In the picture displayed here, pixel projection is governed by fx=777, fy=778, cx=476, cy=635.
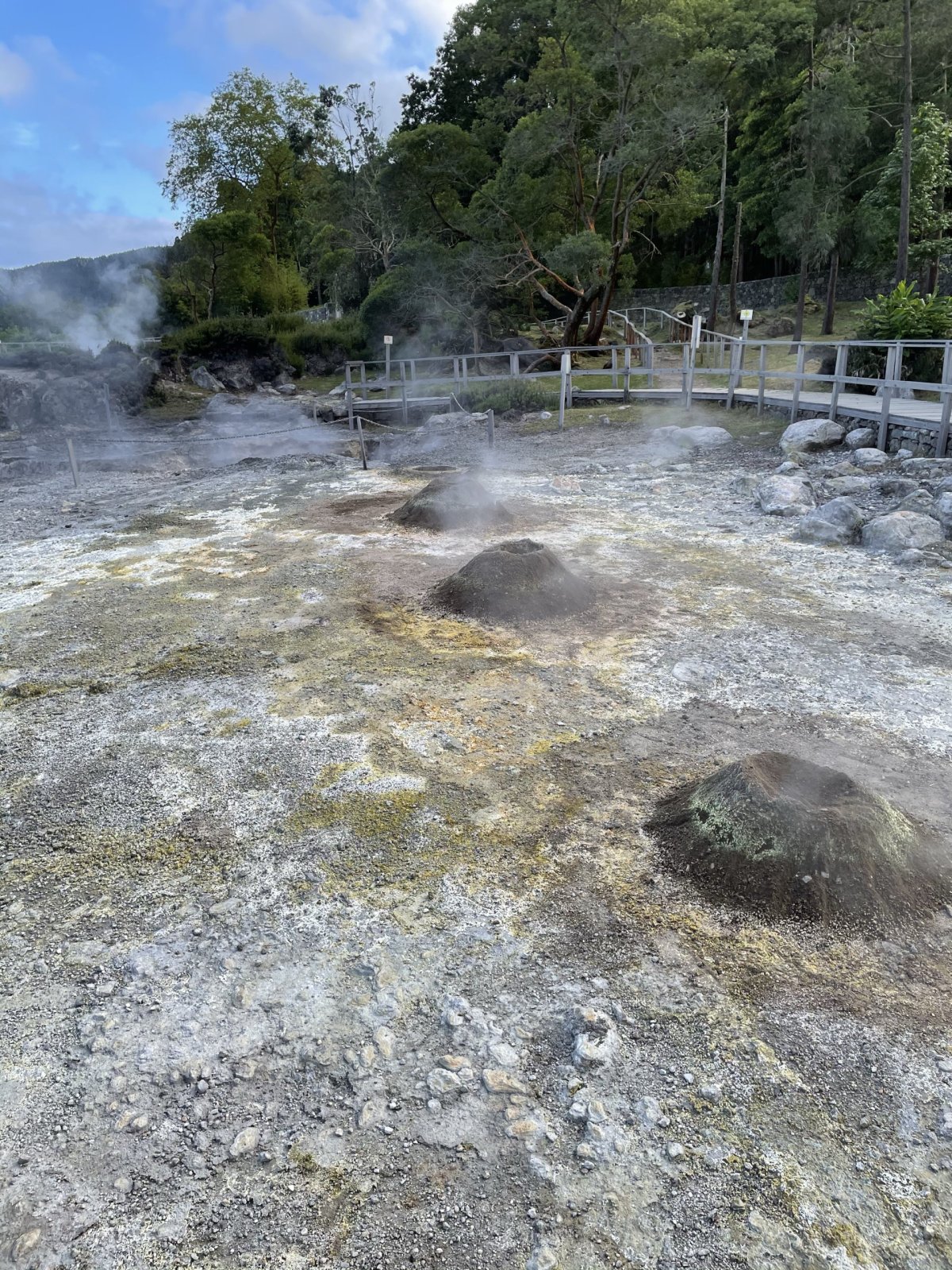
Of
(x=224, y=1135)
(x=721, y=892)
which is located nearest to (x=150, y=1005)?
(x=224, y=1135)

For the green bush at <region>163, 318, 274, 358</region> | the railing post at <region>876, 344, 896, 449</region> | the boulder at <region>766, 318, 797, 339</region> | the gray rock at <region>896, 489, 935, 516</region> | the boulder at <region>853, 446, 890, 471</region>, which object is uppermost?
the green bush at <region>163, 318, 274, 358</region>

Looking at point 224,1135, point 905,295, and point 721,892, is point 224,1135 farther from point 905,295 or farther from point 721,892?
point 905,295

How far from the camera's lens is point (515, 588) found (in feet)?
20.6

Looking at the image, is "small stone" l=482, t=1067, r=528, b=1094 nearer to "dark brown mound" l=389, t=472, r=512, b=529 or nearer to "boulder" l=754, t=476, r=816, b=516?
"dark brown mound" l=389, t=472, r=512, b=529

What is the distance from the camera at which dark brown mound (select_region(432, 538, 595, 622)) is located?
20.2ft

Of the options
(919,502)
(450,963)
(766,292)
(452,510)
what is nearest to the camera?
(450,963)

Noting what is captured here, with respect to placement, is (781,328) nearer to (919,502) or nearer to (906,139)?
(906,139)

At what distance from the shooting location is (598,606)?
6.31 metres

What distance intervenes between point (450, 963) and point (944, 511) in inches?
287

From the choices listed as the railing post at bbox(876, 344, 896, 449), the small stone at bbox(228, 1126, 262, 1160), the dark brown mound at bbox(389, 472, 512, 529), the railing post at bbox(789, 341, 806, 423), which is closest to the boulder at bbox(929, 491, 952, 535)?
the railing post at bbox(876, 344, 896, 449)

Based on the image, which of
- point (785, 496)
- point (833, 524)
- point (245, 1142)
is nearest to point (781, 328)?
point (785, 496)

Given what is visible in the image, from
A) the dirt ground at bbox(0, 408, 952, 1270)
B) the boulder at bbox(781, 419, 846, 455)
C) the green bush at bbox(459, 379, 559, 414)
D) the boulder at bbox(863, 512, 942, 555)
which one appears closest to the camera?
the dirt ground at bbox(0, 408, 952, 1270)

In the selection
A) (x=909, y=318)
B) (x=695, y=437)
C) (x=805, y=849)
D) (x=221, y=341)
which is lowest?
(x=805, y=849)

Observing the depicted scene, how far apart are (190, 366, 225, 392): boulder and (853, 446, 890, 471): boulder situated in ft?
81.8
